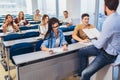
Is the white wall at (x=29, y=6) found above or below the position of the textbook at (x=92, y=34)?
above

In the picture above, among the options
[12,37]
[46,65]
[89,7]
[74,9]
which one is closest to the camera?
[46,65]

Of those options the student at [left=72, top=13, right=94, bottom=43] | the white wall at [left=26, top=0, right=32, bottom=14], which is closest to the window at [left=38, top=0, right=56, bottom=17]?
the white wall at [left=26, top=0, right=32, bottom=14]

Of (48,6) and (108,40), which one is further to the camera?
(48,6)

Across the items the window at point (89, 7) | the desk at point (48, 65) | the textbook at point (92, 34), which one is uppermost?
the window at point (89, 7)

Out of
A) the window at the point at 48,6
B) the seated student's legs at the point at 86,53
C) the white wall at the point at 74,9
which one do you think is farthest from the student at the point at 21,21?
the seated student's legs at the point at 86,53

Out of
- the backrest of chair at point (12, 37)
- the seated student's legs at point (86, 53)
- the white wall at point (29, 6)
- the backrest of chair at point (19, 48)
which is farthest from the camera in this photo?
the white wall at point (29, 6)

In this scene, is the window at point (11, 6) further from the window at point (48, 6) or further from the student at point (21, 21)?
the student at point (21, 21)

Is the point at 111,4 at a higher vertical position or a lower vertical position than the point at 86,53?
higher

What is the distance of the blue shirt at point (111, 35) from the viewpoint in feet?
6.06

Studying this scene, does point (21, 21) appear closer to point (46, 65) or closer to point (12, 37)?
point (12, 37)

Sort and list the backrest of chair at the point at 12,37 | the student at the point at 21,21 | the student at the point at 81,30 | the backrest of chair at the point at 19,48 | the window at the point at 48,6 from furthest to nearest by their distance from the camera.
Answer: the window at the point at 48,6 < the student at the point at 21,21 < the backrest of chair at the point at 12,37 < the student at the point at 81,30 < the backrest of chair at the point at 19,48

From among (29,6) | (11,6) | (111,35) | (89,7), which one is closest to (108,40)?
(111,35)

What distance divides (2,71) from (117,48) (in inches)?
95.9

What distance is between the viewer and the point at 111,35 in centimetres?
189
